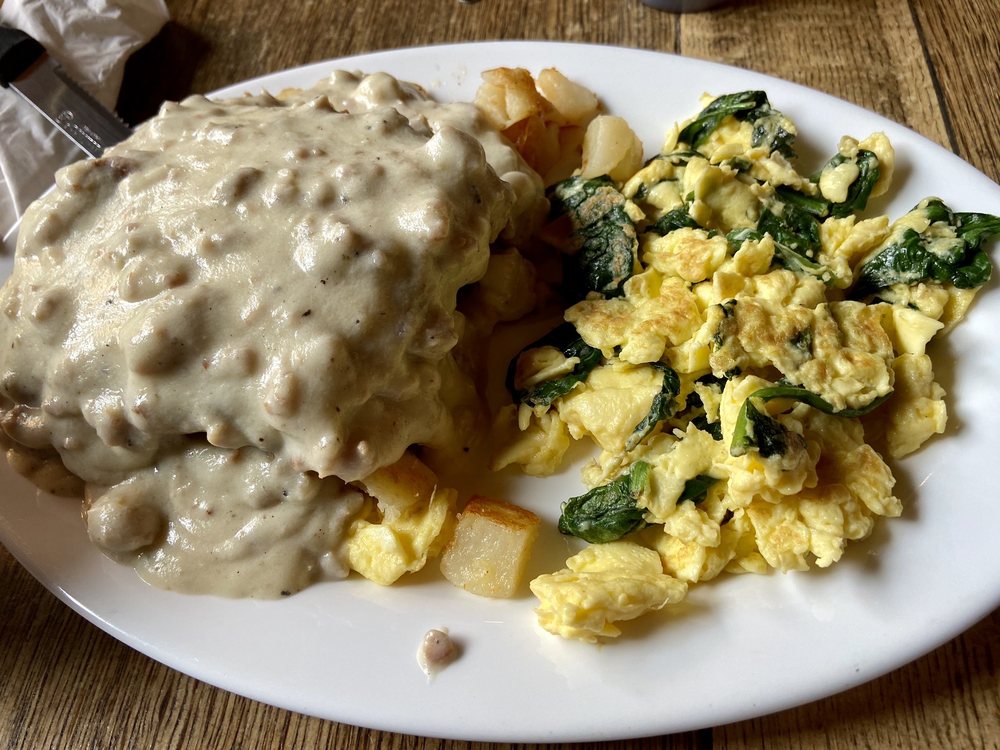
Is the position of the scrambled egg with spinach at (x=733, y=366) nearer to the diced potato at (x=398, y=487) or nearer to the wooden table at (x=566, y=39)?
the diced potato at (x=398, y=487)

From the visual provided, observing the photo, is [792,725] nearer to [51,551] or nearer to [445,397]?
[445,397]

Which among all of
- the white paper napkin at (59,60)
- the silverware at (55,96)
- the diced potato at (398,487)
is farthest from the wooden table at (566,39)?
the silverware at (55,96)

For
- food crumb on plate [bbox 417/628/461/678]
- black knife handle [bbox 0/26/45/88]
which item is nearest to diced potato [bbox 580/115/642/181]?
food crumb on plate [bbox 417/628/461/678]

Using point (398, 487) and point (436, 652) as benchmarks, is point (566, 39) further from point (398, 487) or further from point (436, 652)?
point (436, 652)

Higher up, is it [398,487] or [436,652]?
[398,487]

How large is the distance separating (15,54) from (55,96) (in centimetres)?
18

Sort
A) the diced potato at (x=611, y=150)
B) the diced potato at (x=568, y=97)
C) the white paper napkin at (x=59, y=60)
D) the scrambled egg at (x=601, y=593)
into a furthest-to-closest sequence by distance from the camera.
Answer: the white paper napkin at (x=59, y=60) → the diced potato at (x=568, y=97) → the diced potato at (x=611, y=150) → the scrambled egg at (x=601, y=593)

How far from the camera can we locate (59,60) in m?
3.40

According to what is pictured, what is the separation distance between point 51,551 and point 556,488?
4.31ft

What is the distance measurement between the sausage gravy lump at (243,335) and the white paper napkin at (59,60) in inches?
43.1

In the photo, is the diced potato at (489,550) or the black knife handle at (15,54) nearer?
the diced potato at (489,550)

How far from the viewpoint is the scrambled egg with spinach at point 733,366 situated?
6.09 feet

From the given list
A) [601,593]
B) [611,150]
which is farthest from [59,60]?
[601,593]

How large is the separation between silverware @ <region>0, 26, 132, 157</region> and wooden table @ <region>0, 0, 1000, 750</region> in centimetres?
74
